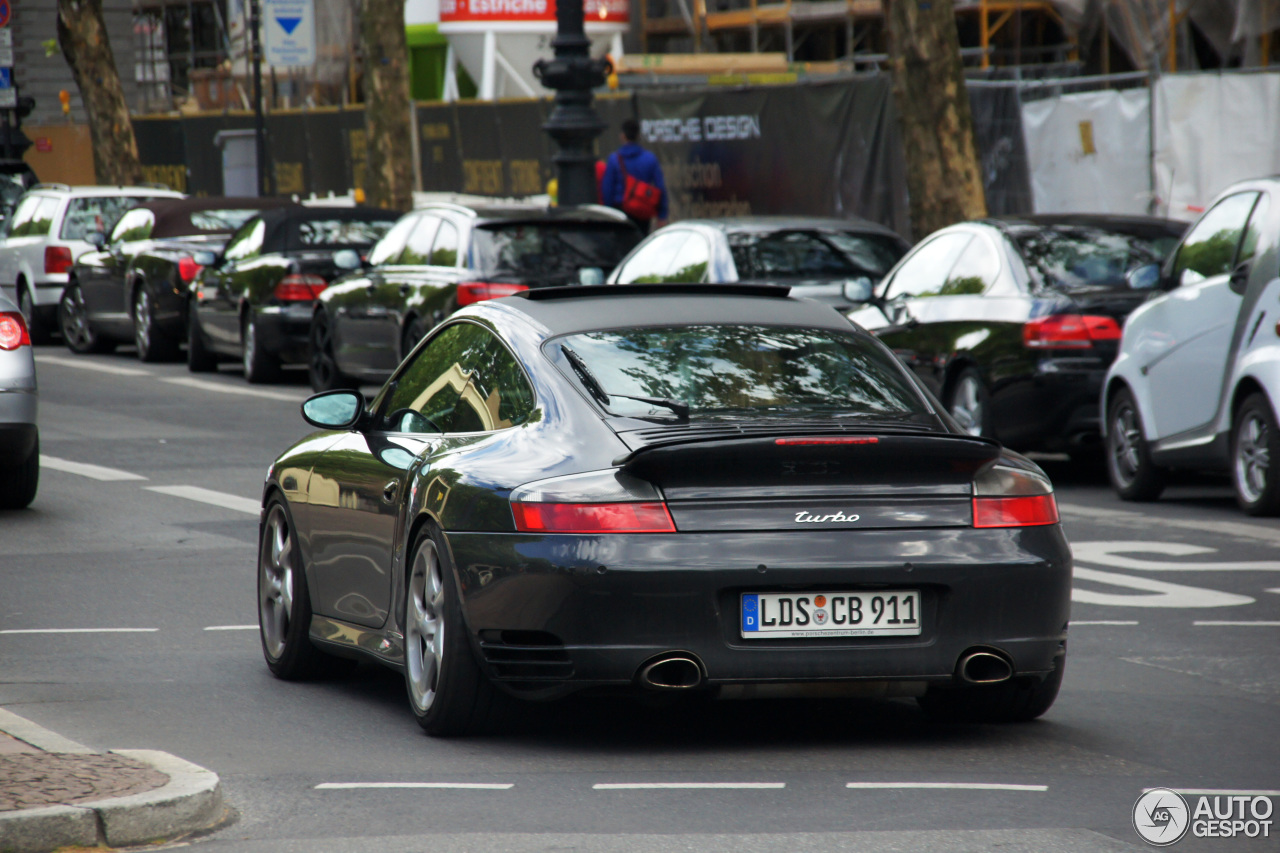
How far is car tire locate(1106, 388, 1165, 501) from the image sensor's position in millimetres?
12406

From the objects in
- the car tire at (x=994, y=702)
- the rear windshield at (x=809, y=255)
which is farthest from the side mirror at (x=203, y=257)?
the car tire at (x=994, y=702)

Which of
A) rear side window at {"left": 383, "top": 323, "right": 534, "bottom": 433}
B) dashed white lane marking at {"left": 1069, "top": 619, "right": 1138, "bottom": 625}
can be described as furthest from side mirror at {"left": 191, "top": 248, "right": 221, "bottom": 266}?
rear side window at {"left": 383, "top": 323, "right": 534, "bottom": 433}

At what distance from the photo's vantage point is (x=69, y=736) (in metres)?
6.46

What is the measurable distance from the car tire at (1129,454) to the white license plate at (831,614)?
6781mm

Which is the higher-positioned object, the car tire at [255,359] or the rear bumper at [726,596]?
the rear bumper at [726,596]

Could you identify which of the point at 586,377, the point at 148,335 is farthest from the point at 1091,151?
the point at 586,377

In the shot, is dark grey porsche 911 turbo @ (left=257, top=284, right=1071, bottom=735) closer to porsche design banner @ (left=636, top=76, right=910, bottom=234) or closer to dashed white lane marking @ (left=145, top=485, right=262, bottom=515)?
dashed white lane marking @ (left=145, top=485, right=262, bottom=515)

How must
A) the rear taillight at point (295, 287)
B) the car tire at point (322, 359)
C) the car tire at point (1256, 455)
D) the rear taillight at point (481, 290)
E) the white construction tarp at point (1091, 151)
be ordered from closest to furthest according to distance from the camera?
the car tire at point (1256, 455) < the rear taillight at point (481, 290) < the car tire at point (322, 359) < the rear taillight at point (295, 287) < the white construction tarp at point (1091, 151)

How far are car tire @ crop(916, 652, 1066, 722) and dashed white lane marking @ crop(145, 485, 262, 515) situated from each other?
6305 millimetres

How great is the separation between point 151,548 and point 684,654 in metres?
5.69

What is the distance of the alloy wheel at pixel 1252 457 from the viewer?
1141 cm

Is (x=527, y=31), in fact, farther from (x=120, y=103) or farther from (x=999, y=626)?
(x=999, y=626)

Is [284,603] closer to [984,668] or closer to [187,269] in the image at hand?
[984,668]

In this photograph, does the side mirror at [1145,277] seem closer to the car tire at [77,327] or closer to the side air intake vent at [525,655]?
the side air intake vent at [525,655]
